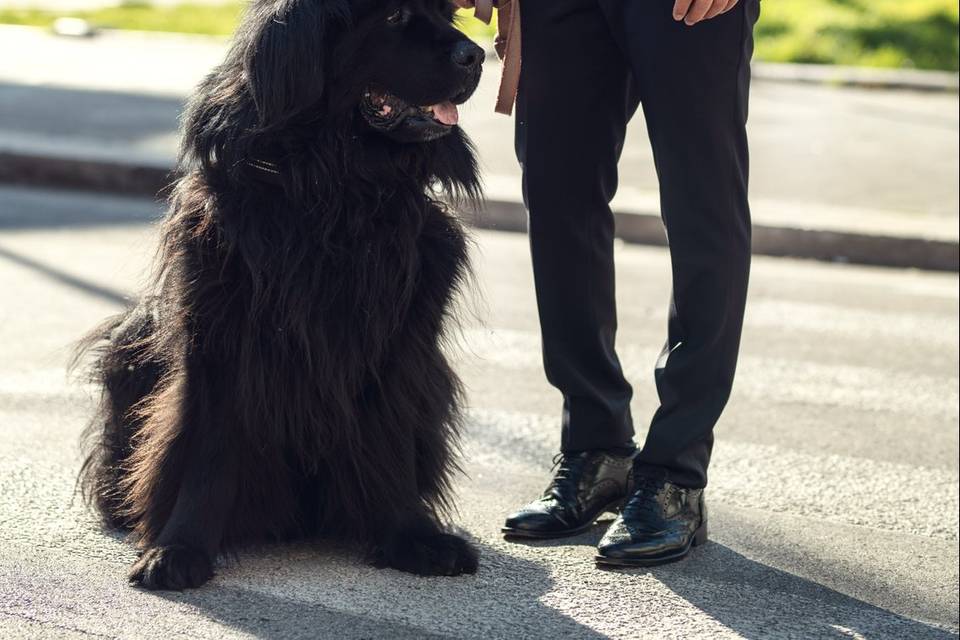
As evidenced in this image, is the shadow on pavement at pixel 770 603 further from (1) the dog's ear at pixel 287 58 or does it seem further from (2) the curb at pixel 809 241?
(2) the curb at pixel 809 241

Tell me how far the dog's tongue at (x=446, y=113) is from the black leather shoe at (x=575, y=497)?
931mm

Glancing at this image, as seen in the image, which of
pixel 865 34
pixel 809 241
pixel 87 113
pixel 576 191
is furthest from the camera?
pixel 865 34

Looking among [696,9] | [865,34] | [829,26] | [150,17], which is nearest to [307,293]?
[696,9]

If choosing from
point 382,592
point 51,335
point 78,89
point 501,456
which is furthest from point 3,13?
point 382,592

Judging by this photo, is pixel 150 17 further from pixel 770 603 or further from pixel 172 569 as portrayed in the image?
pixel 770 603

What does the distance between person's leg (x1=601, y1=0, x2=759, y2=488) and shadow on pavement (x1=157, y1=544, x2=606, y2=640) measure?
514 mm

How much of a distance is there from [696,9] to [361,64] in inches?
28.9

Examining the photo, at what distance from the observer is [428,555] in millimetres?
3164

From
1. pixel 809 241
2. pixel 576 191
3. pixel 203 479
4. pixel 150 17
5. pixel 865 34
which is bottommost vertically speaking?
pixel 203 479

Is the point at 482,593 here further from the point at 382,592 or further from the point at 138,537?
the point at 138,537

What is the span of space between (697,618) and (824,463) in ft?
5.22

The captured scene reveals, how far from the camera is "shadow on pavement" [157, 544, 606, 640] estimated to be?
2.86 metres

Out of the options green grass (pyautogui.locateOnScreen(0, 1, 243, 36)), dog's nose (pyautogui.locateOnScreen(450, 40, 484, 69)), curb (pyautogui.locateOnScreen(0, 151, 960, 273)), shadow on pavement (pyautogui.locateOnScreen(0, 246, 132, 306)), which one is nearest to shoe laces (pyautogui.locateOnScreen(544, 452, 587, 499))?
dog's nose (pyautogui.locateOnScreen(450, 40, 484, 69))

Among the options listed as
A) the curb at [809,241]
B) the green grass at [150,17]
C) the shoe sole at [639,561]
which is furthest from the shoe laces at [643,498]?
the green grass at [150,17]
